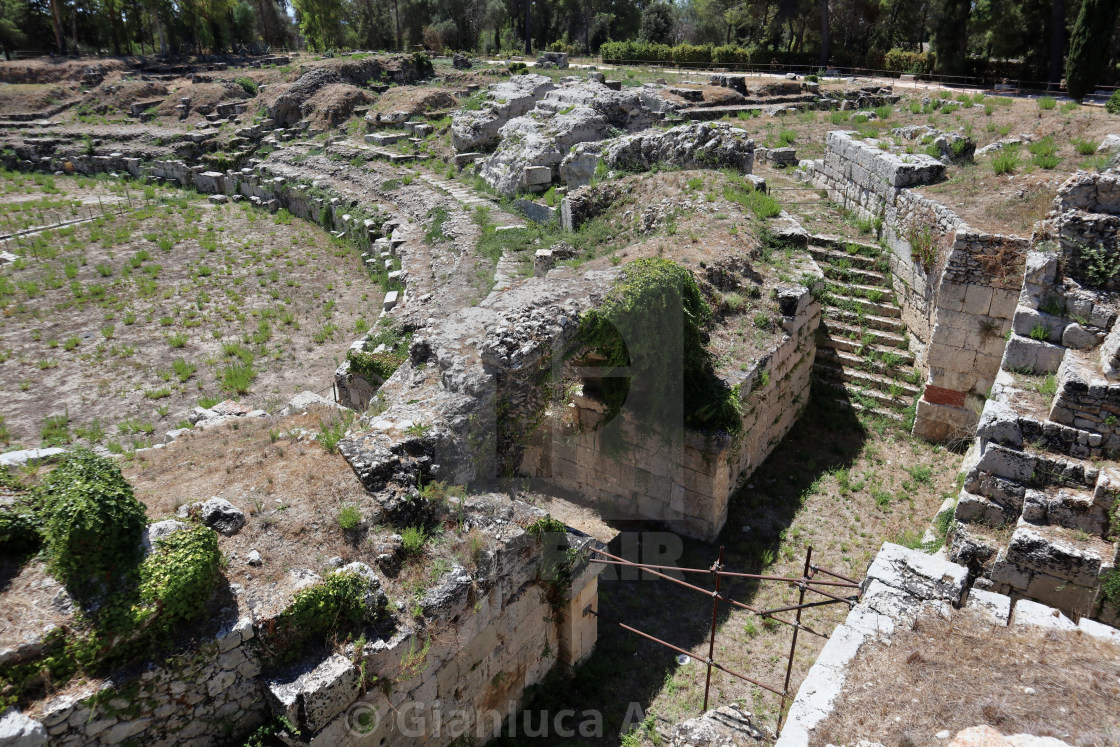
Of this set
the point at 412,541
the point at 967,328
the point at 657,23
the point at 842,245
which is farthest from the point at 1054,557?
the point at 657,23

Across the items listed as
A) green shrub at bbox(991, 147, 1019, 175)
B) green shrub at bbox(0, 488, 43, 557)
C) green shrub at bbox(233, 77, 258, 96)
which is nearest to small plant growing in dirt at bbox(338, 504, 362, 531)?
green shrub at bbox(0, 488, 43, 557)

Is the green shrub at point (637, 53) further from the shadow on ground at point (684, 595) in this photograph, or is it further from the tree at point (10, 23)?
the tree at point (10, 23)

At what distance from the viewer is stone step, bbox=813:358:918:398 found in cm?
1233

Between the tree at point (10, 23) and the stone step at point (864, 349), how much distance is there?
54309 mm

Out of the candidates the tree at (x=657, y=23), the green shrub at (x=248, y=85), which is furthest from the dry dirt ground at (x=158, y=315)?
the tree at (x=657, y=23)

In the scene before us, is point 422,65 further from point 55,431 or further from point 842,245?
point 55,431

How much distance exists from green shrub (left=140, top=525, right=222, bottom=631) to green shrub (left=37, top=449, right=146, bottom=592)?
0.68ft

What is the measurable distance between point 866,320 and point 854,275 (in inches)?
45.6

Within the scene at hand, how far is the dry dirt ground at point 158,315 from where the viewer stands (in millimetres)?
12312

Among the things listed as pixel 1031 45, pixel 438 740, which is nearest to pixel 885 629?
pixel 438 740

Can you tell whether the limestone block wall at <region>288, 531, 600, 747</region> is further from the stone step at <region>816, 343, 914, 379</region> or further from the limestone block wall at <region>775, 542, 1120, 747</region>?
the stone step at <region>816, 343, 914, 379</region>

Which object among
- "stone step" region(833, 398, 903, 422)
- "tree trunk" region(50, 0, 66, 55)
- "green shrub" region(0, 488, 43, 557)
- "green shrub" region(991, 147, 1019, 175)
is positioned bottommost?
"stone step" region(833, 398, 903, 422)

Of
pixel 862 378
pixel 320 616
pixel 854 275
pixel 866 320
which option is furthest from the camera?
pixel 854 275

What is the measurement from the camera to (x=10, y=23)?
44.6 meters
